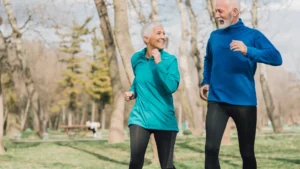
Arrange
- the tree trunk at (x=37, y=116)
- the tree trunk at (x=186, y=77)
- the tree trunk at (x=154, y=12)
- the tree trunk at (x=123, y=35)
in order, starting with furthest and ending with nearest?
the tree trunk at (x=37, y=116) < the tree trunk at (x=186, y=77) < the tree trunk at (x=154, y=12) < the tree trunk at (x=123, y=35)

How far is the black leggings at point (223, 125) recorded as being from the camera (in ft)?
20.0

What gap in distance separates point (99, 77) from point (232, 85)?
2655 inches

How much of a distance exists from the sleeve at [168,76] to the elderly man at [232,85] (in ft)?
1.52

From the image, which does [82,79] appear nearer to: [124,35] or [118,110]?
[118,110]

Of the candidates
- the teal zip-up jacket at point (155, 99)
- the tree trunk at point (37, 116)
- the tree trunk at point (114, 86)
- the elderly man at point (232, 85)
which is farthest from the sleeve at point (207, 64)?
the tree trunk at point (37, 116)

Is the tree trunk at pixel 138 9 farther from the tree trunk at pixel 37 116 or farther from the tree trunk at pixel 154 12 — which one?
the tree trunk at pixel 37 116

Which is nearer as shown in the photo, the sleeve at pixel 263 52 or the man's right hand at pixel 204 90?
the sleeve at pixel 263 52

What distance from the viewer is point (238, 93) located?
6.08 metres

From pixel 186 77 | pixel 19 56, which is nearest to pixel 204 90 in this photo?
pixel 19 56

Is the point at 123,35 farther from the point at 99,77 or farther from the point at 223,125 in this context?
the point at 99,77

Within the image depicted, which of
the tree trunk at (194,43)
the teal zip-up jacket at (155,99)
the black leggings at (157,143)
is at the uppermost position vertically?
the tree trunk at (194,43)

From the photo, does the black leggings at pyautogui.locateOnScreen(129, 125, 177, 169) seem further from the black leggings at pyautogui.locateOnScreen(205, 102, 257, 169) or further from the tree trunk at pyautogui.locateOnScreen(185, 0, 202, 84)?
the tree trunk at pyautogui.locateOnScreen(185, 0, 202, 84)

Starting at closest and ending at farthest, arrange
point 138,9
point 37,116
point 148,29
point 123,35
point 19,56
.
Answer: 1. point 148,29
2. point 123,35
3. point 138,9
4. point 19,56
5. point 37,116

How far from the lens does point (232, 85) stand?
6.09 metres
